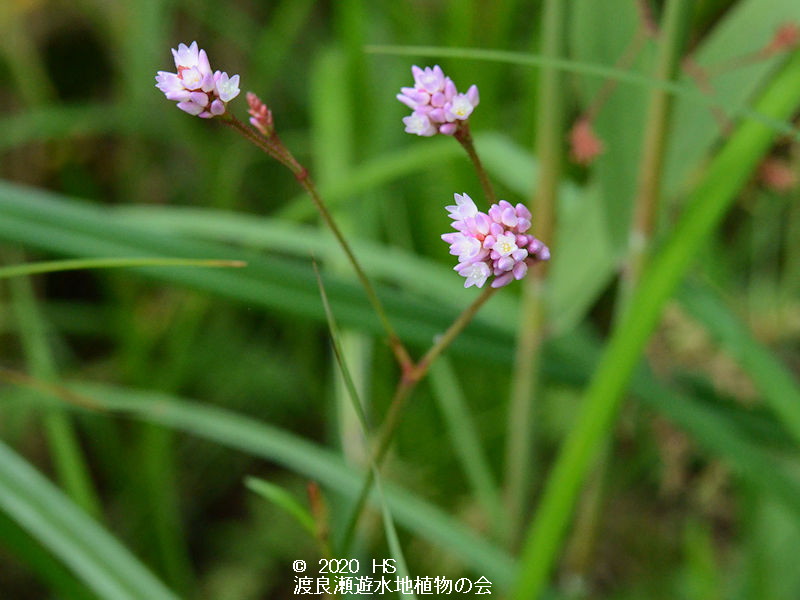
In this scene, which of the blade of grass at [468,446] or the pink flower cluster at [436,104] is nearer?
the pink flower cluster at [436,104]

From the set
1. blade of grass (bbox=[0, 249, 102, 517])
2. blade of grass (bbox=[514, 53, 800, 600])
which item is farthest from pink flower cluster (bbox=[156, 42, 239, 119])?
blade of grass (bbox=[0, 249, 102, 517])

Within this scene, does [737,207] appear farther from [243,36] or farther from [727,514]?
[243,36]

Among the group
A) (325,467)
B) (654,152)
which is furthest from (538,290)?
(325,467)

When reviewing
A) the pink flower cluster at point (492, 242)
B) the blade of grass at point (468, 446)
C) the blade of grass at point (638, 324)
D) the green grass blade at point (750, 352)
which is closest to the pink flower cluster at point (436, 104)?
the pink flower cluster at point (492, 242)

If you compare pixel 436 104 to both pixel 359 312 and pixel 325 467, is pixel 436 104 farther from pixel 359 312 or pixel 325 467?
pixel 325 467

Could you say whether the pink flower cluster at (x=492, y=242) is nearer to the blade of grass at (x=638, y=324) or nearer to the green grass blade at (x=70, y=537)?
the blade of grass at (x=638, y=324)

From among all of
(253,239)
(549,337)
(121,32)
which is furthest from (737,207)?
(121,32)
